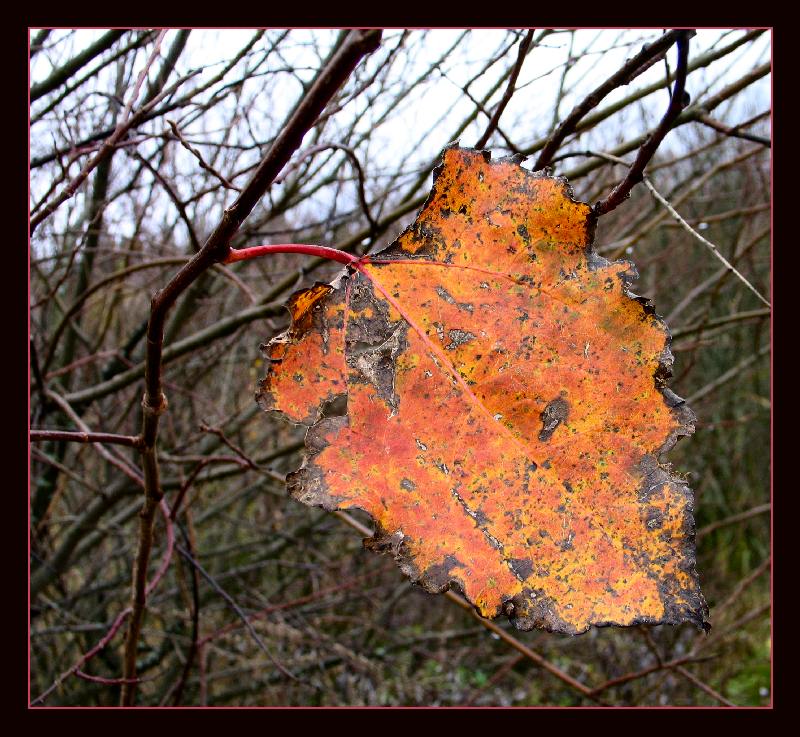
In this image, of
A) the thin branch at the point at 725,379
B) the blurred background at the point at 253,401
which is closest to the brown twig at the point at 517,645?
the blurred background at the point at 253,401

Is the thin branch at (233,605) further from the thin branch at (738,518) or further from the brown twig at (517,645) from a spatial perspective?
the thin branch at (738,518)

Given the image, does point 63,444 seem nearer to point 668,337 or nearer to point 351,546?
point 351,546

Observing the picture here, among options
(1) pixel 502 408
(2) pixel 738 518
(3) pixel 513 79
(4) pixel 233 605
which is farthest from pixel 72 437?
(2) pixel 738 518

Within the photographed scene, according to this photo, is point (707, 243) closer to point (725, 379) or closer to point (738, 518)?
point (738, 518)

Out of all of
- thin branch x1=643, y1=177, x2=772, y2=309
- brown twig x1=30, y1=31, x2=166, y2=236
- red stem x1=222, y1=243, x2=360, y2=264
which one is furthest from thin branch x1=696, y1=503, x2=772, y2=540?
brown twig x1=30, y1=31, x2=166, y2=236

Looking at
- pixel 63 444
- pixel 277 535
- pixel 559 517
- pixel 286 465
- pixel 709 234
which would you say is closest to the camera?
pixel 559 517

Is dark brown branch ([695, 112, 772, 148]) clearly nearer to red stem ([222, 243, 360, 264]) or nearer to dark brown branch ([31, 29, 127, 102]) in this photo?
red stem ([222, 243, 360, 264])
